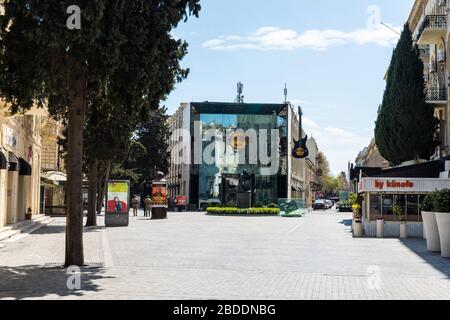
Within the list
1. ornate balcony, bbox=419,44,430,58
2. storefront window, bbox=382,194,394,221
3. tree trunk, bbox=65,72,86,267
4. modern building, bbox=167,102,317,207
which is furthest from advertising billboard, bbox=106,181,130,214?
modern building, bbox=167,102,317,207

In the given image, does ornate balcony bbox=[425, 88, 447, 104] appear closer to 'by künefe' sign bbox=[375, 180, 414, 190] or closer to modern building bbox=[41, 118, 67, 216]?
'by künefe' sign bbox=[375, 180, 414, 190]

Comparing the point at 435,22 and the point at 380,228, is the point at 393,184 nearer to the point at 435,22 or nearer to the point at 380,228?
the point at 380,228

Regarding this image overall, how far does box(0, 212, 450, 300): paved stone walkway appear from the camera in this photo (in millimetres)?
9984

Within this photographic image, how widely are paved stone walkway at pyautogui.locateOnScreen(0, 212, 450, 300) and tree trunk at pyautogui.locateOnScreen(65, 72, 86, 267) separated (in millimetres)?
643

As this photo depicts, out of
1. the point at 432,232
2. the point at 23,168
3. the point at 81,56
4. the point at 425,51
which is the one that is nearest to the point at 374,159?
the point at 425,51

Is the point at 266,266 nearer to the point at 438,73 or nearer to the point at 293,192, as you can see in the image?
the point at 438,73

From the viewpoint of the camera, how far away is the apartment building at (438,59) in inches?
1281

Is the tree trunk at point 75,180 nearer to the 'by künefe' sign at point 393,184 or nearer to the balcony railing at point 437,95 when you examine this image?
the 'by künefe' sign at point 393,184

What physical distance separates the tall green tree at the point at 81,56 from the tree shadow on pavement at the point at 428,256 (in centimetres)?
780

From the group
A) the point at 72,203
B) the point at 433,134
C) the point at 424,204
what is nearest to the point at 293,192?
the point at 433,134

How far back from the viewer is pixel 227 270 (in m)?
13.0
